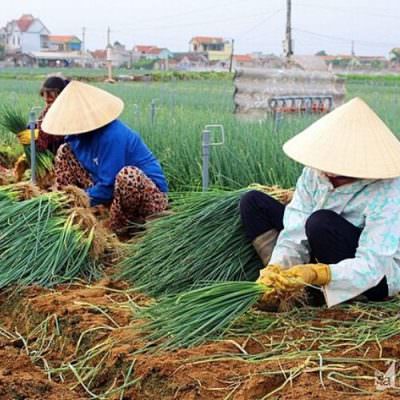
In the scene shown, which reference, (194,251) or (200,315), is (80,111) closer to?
(194,251)

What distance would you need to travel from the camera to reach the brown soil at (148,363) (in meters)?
2.26

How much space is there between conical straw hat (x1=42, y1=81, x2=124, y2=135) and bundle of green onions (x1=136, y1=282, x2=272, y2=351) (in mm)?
1719

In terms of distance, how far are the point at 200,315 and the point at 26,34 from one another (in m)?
85.8

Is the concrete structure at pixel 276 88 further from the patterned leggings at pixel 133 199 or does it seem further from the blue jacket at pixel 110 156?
the patterned leggings at pixel 133 199

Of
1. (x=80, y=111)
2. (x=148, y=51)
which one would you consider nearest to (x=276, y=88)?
(x=80, y=111)

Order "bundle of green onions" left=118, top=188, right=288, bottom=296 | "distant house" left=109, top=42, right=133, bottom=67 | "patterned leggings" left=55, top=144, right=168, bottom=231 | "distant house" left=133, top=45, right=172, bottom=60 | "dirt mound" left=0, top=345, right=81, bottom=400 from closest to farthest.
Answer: "dirt mound" left=0, top=345, right=81, bottom=400
"bundle of green onions" left=118, top=188, right=288, bottom=296
"patterned leggings" left=55, top=144, right=168, bottom=231
"distant house" left=109, top=42, right=133, bottom=67
"distant house" left=133, top=45, right=172, bottom=60

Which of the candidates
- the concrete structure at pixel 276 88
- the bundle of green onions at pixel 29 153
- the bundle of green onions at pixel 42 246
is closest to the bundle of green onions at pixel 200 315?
the bundle of green onions at pixel 42 246

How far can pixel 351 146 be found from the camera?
285 cm

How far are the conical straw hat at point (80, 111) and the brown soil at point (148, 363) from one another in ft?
3.97

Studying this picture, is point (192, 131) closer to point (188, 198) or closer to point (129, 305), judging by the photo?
point (188, 198)

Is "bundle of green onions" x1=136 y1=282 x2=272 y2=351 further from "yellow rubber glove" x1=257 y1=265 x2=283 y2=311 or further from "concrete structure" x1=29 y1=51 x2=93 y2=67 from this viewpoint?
"concrete structure" x1=29 y1=51 x2=93 y2=67

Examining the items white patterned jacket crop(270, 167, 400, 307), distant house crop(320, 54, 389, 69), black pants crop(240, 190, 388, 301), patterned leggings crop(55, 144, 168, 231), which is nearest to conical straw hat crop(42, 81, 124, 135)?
patterned leggings crop(55, 144, 168, 231)

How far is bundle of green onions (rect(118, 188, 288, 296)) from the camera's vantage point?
3215 mm

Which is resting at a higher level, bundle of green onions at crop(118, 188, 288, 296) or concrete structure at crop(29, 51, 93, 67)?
bundle of green onions at crop(118, 188, 288, 296)
